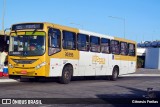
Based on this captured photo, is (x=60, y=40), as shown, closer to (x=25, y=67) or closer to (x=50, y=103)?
(x=25, y=67)

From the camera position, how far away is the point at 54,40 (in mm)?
20375

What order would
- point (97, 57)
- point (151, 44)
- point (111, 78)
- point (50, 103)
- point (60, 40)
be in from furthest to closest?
point (151, 44), point (111, 78), point (97, 57), point (60, 40), point (50, 103)

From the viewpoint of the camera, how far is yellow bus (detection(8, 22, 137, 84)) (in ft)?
64.7

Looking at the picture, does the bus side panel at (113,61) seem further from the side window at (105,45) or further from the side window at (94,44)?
the side window at (94,44)

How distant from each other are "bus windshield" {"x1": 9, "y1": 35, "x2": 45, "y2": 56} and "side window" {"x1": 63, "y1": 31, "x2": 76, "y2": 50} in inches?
77.9

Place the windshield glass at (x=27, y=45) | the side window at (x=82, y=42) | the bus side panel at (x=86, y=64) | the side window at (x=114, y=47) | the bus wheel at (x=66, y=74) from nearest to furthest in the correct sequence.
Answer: the windshield glass at (x=27, y=45) < the bus wheel at (x=66, y=74) < the side window at (x=82, y=42) < the bus side panel at (x=86, y=64) < the side window at (x=114, y=47)

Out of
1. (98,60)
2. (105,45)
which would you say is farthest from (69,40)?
(105,45)

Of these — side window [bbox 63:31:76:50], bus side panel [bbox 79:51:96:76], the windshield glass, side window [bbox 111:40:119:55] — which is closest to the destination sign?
the windshield glass

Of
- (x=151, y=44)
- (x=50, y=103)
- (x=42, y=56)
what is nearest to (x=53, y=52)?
(x=42, y=56)

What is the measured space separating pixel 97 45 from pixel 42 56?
657cm

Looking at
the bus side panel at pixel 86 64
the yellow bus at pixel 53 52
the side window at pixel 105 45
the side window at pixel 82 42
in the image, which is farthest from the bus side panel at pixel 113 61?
the side window at pixel 82 42

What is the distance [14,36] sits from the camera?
2059 centimetres

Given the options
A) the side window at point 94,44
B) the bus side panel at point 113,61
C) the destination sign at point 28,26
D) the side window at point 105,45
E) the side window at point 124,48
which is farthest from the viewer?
the side window at point 124,48

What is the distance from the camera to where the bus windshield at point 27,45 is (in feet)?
64.5
